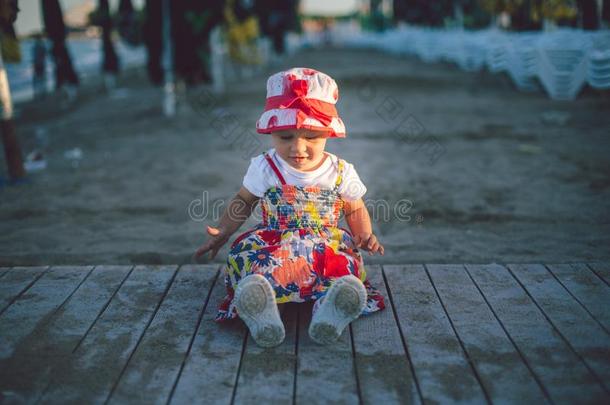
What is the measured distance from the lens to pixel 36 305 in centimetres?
274

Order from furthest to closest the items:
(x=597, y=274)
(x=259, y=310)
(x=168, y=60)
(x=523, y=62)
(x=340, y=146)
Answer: (x=523, y=62)
(x=168, y=60)
(x=340, y=146)
(x=597, y=274)
(x=259, y=310)

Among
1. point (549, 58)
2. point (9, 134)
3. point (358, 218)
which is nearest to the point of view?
point (358, 218)

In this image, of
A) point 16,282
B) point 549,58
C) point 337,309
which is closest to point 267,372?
point 337,309

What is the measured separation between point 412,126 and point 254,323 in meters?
6.79

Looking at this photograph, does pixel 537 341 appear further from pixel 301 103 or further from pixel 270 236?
pixel 301 103

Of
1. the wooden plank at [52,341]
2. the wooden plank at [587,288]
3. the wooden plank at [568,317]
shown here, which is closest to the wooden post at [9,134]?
the wooden plank at [52,341]

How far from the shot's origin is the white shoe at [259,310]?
7.36ft

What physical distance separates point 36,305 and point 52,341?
41cm

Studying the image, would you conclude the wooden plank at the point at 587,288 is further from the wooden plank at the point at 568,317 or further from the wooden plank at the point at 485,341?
the wooden plank at the point at 485,341

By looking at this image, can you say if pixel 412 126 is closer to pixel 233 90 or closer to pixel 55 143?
pixel 55 143

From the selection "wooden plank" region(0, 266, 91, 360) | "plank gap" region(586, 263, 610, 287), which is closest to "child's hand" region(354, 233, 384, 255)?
"plank gap" region(586, 263, 610, 287)

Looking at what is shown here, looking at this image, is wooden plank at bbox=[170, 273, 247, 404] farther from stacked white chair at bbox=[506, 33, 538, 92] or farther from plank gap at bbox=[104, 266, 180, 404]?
stacked white chair at bbox=[506, 33, 538, 92]

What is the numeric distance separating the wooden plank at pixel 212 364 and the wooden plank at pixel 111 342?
25 cm

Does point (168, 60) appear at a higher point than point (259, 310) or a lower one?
higher
